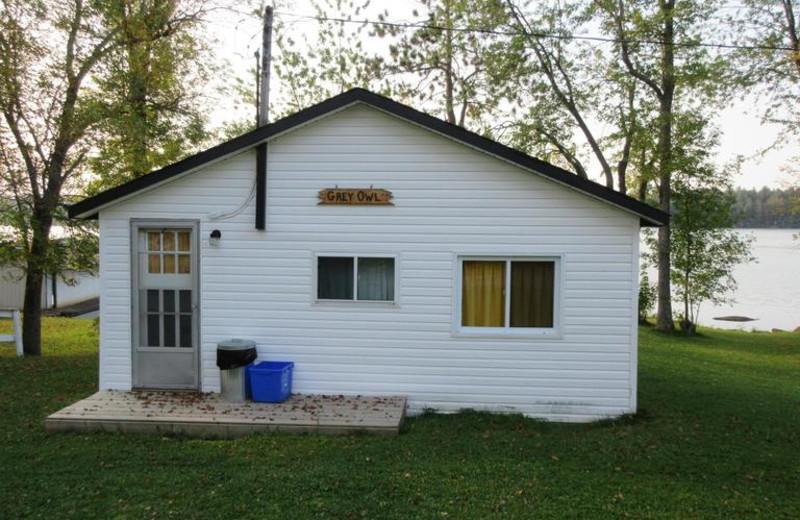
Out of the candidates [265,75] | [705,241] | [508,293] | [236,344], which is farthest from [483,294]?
[705,241]

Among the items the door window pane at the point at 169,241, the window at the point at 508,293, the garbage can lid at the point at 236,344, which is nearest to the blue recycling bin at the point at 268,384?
the garbage can lid at the point at 236,344

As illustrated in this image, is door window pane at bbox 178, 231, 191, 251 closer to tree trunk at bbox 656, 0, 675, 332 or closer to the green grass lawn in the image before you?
the green grass lawn

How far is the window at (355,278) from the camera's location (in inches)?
263

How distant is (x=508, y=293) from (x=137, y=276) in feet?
15.4

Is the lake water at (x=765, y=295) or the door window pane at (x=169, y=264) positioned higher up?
the door window pane at (x=169, y=264)

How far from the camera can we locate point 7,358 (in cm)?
1020

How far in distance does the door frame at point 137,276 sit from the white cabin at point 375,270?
0.7 inches

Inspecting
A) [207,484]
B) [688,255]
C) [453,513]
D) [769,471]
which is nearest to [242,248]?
[207,484]

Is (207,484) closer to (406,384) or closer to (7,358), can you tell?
(406,384)

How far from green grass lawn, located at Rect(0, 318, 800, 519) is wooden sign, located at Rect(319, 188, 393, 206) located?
2697 millimetres

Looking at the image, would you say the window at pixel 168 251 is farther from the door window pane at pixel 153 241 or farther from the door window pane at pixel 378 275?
the door window pane at pixel 378 275

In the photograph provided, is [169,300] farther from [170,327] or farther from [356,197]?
[356,197]

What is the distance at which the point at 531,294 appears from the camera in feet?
21.6

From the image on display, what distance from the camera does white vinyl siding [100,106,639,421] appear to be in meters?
6.45
